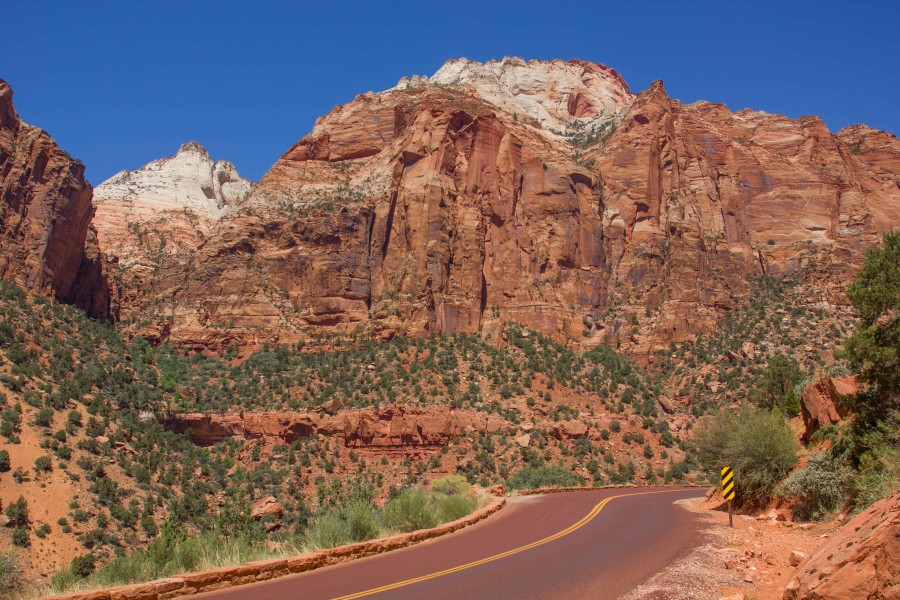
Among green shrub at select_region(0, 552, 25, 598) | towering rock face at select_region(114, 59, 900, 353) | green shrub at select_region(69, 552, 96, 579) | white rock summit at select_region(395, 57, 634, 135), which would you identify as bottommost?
green shrub at select_region(69, 552, 96, 579)

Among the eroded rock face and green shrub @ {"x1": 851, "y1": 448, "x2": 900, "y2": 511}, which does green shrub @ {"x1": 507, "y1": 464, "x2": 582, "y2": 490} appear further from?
green shrub @ {"x1": 851, "y1": 448, "x2": 900, "y2": 511}

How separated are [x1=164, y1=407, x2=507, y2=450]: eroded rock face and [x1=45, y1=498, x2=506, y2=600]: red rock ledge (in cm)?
3251

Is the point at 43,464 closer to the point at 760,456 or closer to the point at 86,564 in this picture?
the point at 86,564

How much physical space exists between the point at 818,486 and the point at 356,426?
3702 cm

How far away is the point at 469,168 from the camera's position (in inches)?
2721

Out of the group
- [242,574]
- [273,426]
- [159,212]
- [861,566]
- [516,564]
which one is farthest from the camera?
[159,212]

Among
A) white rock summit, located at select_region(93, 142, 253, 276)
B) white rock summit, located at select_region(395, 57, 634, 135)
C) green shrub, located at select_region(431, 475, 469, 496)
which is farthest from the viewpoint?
white rock summit, located at select_region(395, 57, 634, 135)

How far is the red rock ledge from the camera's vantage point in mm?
9602

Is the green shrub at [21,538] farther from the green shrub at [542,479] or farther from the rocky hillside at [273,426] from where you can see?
the green shrub at [542,479]

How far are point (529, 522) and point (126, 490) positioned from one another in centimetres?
2746

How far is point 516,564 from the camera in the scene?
1254cm

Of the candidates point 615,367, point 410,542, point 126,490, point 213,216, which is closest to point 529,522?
point 410,542

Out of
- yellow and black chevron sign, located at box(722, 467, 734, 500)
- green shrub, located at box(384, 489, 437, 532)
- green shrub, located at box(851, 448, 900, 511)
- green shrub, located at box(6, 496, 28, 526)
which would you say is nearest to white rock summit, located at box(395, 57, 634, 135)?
green shrub, located at box(6, 496, 28, 526)

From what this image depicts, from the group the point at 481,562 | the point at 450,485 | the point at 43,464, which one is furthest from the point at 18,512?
the point at 481,562
